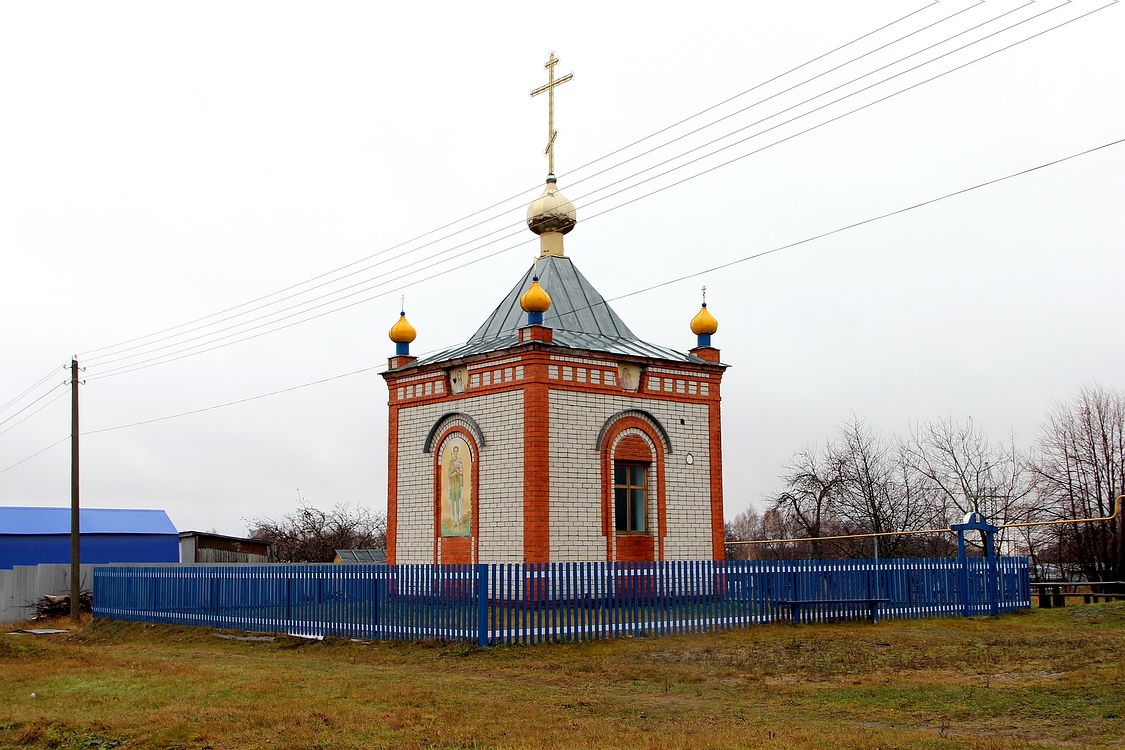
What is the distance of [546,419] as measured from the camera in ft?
64.5

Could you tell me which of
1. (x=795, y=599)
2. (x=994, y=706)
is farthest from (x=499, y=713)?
(x=795, y=599)

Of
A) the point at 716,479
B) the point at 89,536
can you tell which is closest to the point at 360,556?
the point at 89,536

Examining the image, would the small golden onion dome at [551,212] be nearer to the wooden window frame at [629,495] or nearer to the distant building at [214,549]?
the wooden window frame at [629,495]

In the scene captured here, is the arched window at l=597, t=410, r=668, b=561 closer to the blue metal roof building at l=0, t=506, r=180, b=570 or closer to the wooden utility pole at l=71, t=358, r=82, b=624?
the wooden utility pole at l=71, t=358, r=82, b=624

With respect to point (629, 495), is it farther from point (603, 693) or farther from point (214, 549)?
point (214, 549)

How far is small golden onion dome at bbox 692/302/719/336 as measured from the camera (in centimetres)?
2302

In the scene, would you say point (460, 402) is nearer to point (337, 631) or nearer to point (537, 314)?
point (537, 314)

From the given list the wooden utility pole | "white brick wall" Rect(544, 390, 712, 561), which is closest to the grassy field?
"white brick wall" Rect(544, 390, 712, 561)

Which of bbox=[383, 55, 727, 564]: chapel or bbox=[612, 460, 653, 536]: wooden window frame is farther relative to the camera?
bbox=[612, 460, 653, 536]: wooden window frame

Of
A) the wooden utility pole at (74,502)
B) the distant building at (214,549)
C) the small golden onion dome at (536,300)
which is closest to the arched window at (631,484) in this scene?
the small golden onion dome at (536,300)

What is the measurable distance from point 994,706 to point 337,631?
10927mm

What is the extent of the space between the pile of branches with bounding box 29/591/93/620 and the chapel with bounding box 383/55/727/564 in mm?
10170

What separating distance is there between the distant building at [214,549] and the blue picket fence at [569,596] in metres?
16.6

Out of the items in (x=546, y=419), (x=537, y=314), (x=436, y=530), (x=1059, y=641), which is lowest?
(x=1059, y=641)
